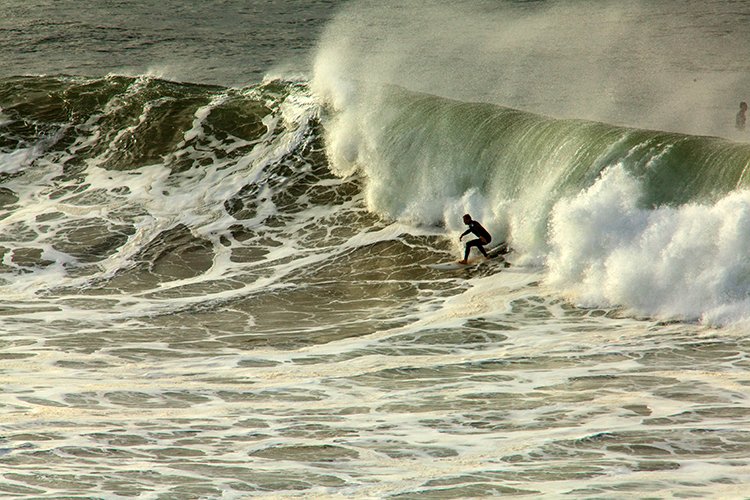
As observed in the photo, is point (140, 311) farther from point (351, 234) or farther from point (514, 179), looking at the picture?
point (514, 179)

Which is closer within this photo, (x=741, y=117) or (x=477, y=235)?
(x=477, y=235)

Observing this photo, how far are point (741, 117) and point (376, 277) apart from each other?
37.4 feet

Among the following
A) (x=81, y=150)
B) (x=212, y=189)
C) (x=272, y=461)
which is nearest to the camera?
(x=272, y=461)

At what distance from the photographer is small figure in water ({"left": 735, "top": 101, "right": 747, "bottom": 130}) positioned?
25.0m

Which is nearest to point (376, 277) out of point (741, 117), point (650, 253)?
point (650, 253)

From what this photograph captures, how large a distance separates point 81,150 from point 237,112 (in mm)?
3426

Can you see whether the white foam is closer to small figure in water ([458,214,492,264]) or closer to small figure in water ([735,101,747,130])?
small figure in water ([458,214,492,264])

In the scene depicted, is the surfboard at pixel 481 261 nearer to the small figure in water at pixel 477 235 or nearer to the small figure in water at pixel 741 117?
the small figure in water at pixel 477 235

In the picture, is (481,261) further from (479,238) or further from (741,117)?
(741,117)

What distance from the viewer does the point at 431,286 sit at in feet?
55.7

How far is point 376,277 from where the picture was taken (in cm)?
1775

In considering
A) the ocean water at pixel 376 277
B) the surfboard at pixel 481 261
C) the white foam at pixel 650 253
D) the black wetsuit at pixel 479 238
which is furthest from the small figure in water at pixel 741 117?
the black wetsuit at pixel 479 238

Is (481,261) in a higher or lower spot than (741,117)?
lower

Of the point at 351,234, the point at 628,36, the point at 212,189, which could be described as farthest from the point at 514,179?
the point at 628,36
